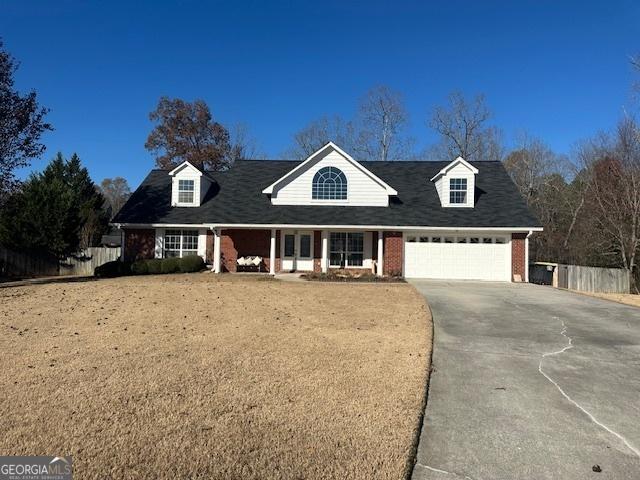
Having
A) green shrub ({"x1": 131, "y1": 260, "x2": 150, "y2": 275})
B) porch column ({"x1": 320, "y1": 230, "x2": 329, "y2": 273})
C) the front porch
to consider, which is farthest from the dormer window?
porch column ({"x1": 320, "y1": 230, "x2": 329, "y2": 273})

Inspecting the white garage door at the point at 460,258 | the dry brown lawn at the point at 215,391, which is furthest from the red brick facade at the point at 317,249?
the dry brown lawn at the point at 215,391

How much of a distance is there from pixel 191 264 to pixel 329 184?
8234 millimetres

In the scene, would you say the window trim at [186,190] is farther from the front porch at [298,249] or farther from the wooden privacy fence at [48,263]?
the wooden privacy fence at [48,263]

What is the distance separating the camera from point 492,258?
21.7 meters

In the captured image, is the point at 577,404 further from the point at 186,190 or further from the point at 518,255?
the point at 186,190

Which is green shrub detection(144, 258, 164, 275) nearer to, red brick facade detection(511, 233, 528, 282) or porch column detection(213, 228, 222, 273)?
porch column detection(213, 228, 222, 273)

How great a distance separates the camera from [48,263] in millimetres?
25656

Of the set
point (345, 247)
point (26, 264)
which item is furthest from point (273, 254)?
point (26, 264)

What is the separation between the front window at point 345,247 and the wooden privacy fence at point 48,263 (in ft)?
44.3

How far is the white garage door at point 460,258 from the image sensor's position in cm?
2161


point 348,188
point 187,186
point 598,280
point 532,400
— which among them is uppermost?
point 187,186

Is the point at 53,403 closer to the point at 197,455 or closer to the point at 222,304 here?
the point at 197,455

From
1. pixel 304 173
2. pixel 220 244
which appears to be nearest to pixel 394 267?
pixel 304 173

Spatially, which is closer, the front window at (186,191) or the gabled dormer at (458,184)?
the gabled dormer at (458,184)
